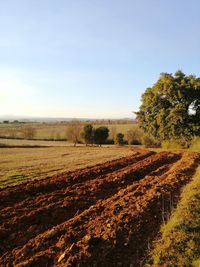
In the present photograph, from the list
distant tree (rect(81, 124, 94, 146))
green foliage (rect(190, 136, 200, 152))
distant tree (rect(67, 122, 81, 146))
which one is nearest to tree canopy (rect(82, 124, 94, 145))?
distant tree (rect(81, 124, 94, 146))

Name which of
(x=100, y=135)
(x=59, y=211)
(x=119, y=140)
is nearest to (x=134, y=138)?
(x=119, y=140)

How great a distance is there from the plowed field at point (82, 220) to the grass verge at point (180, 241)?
14.9 inches

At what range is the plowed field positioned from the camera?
7645 mm

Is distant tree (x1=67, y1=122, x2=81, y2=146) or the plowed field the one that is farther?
distant tree (x1=67, y1=122, x2=81, y2=146)

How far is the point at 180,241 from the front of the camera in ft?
27.9

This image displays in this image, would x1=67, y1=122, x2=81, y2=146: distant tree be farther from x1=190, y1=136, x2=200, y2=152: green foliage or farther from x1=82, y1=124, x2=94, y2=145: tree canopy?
x1=190, y1=136, x2=200, y2=152: green foliage

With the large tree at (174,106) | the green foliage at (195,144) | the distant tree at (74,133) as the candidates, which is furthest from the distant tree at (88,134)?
the green foliage at (195,144)

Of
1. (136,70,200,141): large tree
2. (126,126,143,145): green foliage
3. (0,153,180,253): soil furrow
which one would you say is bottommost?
(0,153,180,253): soil furrow

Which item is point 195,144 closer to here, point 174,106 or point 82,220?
point 174,106

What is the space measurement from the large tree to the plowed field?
20728 mm

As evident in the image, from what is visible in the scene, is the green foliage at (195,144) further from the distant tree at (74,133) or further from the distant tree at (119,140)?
the distant tree at (74,133)

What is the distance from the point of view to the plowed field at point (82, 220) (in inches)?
301

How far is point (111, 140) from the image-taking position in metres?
71.6

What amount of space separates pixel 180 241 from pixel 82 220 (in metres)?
3.38
